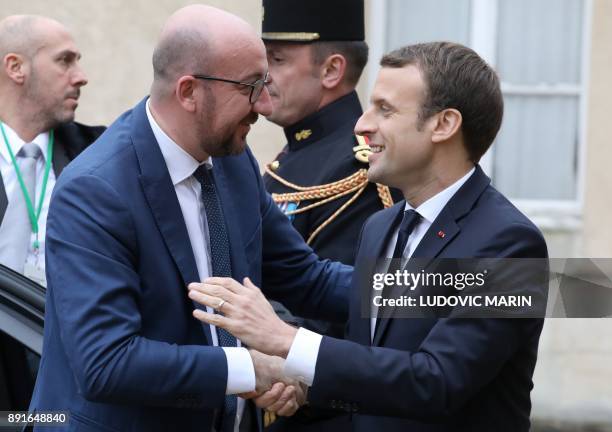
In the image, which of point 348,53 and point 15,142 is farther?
point 15,142

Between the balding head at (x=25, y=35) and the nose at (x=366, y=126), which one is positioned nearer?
the nose at (x=366, y=126)

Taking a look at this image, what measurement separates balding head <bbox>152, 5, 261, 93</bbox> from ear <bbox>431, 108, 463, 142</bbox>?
1.75 ft

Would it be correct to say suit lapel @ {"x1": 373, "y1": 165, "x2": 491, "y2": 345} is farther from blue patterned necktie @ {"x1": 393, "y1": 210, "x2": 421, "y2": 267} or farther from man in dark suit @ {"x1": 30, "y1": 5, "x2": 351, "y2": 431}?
man in dark suit @ {"x1": 30, "y1": 5, "x2": 351, "y2": 431}

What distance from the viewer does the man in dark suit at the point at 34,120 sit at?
542 cm

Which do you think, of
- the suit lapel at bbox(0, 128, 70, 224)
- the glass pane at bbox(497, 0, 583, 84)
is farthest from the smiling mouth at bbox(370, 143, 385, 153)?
the glass pane at bbox(497, 0, 583, 84)

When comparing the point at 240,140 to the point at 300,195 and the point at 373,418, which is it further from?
the point at 300,195

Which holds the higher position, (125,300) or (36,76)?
(36,76)

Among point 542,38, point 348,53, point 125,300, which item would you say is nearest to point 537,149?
point 542,38

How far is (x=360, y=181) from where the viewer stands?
470cm

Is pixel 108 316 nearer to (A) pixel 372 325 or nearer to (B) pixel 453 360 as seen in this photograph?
(A) pixel 372 325

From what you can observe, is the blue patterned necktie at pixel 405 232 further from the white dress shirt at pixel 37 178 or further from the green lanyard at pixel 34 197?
the green lanyard at pixel 34 197

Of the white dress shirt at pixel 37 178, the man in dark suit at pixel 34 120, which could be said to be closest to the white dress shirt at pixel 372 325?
the white dress shirt at pixel 37 178

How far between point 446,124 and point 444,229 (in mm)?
282

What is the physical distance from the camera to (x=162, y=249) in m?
3.38
